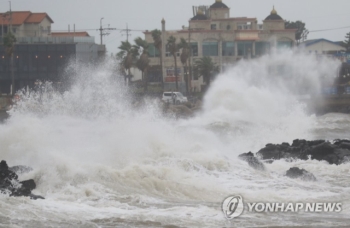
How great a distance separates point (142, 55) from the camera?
6781 cm

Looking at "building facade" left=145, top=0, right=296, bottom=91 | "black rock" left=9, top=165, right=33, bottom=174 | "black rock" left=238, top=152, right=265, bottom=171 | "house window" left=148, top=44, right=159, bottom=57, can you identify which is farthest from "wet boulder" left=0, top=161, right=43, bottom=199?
"house window" left=148, top=44, right=159, bottom=57

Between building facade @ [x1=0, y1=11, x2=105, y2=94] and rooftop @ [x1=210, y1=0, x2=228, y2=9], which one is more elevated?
rooftop @ [x1=210, y1=0, x2=228, y2=9]

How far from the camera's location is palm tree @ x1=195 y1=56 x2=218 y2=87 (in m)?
70.1

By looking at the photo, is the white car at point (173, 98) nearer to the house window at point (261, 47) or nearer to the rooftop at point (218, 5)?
the house window at point (261, 47)

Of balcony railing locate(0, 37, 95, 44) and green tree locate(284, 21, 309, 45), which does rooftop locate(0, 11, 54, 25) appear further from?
green tree locate(284, 21, 309, 45)

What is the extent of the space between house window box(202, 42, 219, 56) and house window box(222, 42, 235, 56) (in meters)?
0.79

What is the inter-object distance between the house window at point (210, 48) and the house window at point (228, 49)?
786 millimetres

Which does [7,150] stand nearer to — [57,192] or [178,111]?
[57,192]

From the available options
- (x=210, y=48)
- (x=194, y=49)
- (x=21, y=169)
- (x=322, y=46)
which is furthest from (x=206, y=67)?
(x=21, y=169)

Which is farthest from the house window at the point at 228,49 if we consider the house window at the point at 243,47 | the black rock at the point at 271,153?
the black rock at the point at 271,153

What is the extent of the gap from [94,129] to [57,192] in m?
12.6

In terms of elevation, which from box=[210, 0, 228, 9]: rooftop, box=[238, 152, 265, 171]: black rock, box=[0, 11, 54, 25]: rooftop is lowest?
box=[238, 152, 265, 171]: black rock

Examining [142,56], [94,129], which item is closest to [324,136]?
[94,129]

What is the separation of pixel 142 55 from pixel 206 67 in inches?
259
